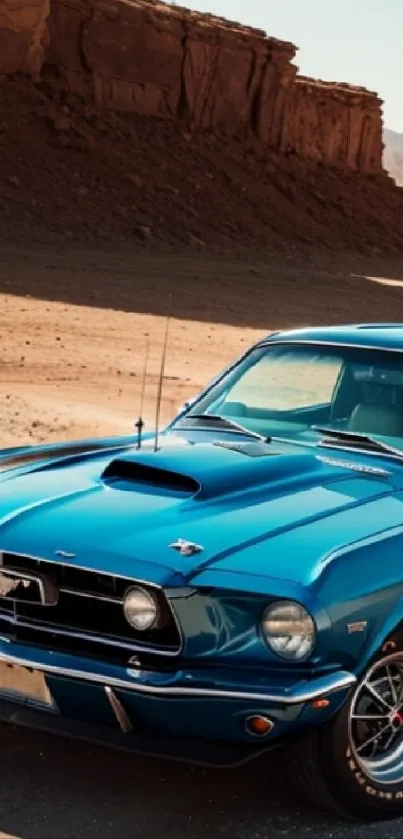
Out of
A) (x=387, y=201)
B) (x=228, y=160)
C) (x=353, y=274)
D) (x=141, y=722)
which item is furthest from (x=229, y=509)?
(x=387, y=201)

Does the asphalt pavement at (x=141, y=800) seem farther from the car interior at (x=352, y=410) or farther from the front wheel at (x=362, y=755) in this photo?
the car interior at (x=352, y=410)

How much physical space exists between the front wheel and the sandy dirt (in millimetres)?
8084

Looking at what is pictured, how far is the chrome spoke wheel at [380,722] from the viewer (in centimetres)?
476

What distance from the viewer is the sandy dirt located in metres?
15.8

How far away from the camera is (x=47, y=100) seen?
5462cm

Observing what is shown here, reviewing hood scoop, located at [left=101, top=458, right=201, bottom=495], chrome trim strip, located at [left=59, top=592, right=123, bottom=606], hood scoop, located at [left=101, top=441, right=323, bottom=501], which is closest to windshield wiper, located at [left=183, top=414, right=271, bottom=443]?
hood scoop, located at [left=101, top=441, right=323, bottom=501]

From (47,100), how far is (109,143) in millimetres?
2654

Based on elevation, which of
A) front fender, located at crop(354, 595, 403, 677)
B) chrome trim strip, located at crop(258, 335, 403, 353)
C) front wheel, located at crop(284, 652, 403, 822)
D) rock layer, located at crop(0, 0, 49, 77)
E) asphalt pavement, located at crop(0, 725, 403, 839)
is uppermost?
rock layer, located at crop(0, 0, 49, 77)

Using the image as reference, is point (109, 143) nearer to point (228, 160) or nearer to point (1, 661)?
point (228, 160)

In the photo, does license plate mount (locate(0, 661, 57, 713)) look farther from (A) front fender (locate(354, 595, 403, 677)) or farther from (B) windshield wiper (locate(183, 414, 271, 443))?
(B) windshield wiper (locate(183, 414, 271, 443))

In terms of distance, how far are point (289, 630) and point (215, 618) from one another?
212mm

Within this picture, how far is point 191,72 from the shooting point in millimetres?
63250

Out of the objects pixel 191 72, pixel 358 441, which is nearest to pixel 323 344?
pixel 358 441

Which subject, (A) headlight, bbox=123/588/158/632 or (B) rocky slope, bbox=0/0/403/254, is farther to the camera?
(B) rocky slope, bbox=0/0/403/254
